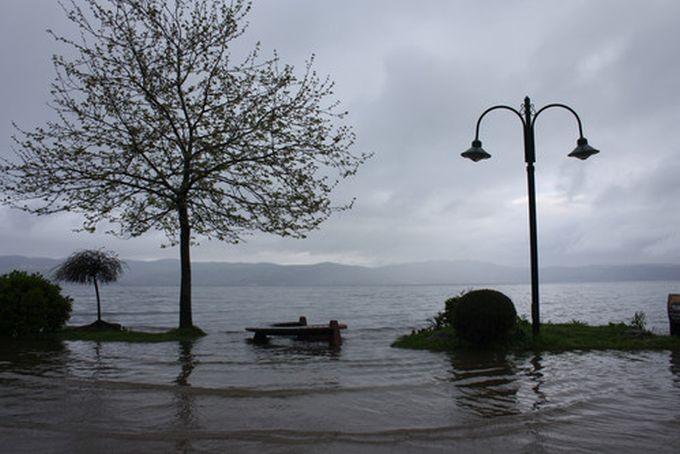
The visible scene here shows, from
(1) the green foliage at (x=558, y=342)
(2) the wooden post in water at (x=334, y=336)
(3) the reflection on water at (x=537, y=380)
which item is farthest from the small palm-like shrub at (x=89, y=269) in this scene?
(3) the reflection on water at (x=537, y=380)

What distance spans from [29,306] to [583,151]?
651 inches

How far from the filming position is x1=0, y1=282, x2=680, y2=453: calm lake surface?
559 cm

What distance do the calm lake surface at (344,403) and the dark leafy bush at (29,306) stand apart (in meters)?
3.16

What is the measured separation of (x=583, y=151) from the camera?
12.5 meters

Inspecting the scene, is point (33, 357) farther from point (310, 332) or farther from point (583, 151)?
point (583, 151)

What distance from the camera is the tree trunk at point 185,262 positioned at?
18.1 meters

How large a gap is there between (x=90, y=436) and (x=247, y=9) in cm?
1525

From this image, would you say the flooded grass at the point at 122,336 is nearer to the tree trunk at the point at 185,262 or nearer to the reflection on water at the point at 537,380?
the tree trunk at the point at 185,262

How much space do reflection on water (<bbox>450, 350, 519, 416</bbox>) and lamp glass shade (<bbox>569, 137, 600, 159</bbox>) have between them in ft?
17.2

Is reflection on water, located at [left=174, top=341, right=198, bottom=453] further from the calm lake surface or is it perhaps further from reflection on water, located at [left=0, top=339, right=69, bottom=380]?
reflection on water, located at [left=0, top=339, right=69, bottom=380]

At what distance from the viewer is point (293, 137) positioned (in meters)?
17.6

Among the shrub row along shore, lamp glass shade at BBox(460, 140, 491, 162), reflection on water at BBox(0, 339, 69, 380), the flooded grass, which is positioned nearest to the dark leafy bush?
reflection on water at BBox(0, 339, 69, 380)

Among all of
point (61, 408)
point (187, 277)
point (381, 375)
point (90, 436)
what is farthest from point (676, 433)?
point (187, 277)

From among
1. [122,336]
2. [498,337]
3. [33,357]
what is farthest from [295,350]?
[33,357]
